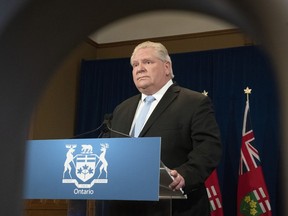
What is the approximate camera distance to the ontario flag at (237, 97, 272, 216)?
3.91 metres

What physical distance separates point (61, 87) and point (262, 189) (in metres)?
2.41

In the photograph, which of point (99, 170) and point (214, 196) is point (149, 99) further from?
point (214, 196)

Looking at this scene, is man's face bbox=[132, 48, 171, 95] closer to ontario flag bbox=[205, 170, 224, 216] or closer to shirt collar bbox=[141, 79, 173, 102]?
shirt collar bbox=[141, 79, 173, 102]

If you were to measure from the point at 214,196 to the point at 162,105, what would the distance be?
246 centimetres

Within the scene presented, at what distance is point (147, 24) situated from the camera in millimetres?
5488

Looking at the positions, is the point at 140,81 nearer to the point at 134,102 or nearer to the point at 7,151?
the point at 134,102

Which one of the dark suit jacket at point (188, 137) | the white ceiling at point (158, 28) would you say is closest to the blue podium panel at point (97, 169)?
the dark suit jacket at point (188, 137)

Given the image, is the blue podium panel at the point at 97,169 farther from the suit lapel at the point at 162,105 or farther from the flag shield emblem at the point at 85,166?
the suit lapel at the point at 162,105

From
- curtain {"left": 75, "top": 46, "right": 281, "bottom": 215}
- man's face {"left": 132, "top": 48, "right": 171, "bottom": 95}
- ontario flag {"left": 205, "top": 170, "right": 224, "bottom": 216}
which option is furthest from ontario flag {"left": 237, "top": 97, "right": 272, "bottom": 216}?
man's face {"left": 132, "top": 48, "right": 171, "bottom": 95}

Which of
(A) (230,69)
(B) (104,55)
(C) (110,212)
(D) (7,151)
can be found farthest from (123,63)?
(D) (7,151)

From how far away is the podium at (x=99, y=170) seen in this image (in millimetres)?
1442

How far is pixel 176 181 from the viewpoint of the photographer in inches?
62.5

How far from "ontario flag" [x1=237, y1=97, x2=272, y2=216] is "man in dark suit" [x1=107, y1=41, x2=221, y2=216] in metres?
2.17

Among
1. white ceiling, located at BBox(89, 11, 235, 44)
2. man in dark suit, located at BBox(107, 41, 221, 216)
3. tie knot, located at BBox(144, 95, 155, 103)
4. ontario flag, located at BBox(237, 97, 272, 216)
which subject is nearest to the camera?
man in dark suit, located at BBox(107, 41, 221, 216)
